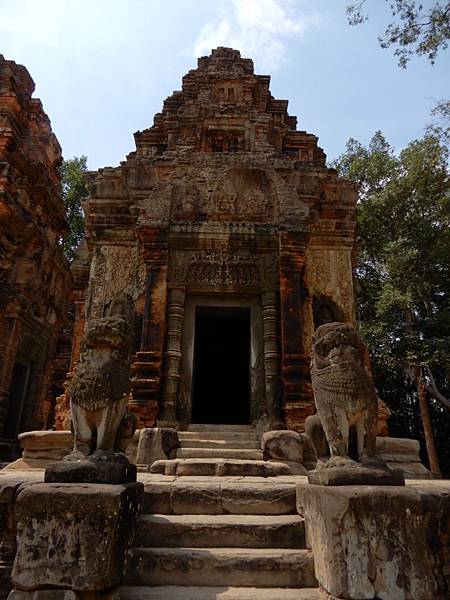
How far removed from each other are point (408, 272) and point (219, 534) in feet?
42.5

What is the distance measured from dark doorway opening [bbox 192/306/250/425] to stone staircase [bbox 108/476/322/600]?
699cm

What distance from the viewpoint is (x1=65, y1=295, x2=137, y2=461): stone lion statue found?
3.49 meters

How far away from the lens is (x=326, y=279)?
316 inches

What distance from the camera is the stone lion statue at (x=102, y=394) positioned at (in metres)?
3.49

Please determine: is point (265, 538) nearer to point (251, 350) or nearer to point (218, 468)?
point (218, 468)

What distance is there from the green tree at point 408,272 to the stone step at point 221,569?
35.1 feet

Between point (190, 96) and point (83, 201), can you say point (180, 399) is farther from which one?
point (190, 96)

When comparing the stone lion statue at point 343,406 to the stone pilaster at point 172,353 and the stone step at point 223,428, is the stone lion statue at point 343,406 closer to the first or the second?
the stone step at point 223,428

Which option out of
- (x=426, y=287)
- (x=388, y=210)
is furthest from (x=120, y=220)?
(x=388, y=210)

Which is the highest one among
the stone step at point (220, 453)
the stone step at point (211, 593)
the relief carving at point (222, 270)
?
the relief carving at point (222, 270)

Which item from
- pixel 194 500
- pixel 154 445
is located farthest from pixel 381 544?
pixel 154 445

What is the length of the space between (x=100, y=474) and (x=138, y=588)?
0.80 metres

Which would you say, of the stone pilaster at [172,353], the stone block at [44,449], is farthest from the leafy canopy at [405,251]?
the stone block at [44,449]

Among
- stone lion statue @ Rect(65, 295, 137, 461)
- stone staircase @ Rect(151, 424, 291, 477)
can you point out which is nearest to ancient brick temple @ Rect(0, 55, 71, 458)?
stone staircase @ Rect(151, 424, 291, 477)
